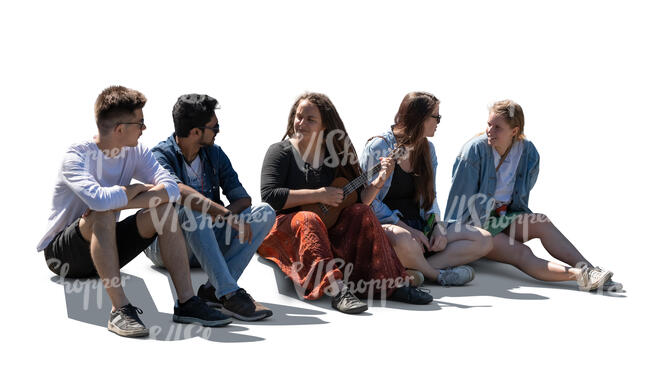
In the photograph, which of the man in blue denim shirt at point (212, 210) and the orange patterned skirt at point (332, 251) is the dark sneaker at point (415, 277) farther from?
the man in blue denim shirt at point (212, 210)

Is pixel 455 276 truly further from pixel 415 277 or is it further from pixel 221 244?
pixel 221 244

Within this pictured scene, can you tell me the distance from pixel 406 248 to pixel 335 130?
3.96 feet

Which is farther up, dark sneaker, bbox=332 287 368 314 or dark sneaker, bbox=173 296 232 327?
dark sneaker, bbox=332 287 368 314

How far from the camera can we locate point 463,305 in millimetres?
6988

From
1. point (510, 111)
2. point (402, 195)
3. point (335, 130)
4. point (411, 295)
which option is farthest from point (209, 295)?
point (510, 111)

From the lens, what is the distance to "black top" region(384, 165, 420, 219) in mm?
7719

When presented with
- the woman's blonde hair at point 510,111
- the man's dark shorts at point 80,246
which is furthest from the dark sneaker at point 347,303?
the woman's blonde hair at point 510,111

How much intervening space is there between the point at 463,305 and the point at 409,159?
58.2 inches

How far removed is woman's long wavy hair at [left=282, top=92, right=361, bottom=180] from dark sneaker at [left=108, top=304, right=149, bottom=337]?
7.02 ft

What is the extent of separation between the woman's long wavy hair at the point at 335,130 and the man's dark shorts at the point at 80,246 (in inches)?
65.5

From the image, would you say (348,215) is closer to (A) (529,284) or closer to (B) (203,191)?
(B) (203,191)

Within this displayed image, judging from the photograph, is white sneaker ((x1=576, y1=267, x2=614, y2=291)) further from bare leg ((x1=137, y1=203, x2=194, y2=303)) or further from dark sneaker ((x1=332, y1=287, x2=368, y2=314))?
bare leg ((x1=137, y1=203, x2=194, y2=303))

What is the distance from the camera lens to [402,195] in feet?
25.6

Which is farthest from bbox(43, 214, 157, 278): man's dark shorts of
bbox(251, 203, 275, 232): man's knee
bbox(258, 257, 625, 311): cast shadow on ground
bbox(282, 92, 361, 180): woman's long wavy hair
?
bbox(282, 92, 361, 180): woman's long wavy hair
